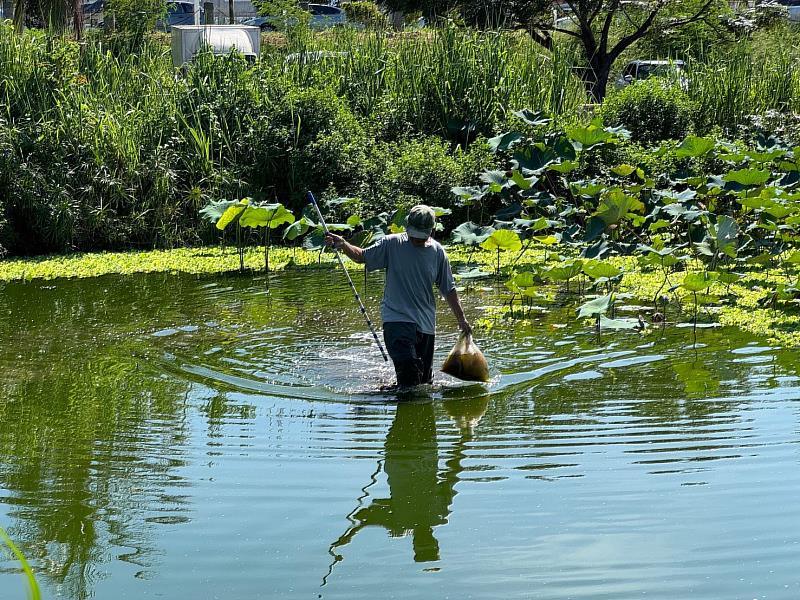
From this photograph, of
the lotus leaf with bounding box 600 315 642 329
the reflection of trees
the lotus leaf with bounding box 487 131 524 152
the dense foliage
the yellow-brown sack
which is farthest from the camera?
the dense foliage

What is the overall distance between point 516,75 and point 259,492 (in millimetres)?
12448

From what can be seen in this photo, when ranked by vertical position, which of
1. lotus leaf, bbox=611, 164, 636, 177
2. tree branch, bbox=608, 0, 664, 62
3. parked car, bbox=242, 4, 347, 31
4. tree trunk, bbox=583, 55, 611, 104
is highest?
parked car, bbox=242, 4, 347, 31

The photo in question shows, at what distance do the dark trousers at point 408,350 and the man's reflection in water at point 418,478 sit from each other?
0.23 metres

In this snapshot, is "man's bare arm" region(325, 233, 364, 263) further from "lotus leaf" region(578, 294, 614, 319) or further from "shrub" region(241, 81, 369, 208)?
"shrub" region(241, 81, 369, 208)

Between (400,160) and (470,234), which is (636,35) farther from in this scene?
(470,234)

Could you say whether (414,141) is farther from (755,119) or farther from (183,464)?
(183,464)

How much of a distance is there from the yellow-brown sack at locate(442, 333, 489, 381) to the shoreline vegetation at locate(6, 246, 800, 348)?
2.00 meters

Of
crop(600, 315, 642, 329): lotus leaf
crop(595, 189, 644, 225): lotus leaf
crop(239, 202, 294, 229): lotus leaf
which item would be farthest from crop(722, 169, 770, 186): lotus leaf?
crop(239, 202, 294, 229): lotus leaf

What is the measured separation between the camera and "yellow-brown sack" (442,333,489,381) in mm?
8094

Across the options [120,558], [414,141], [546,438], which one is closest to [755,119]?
[414,141]

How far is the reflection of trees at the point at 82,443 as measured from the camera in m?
5.37

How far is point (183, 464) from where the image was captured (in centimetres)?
649

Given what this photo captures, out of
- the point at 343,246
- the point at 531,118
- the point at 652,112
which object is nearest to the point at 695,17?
the point at 652,112

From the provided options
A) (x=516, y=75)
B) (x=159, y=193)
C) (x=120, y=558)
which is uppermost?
(x=516, y=75)
